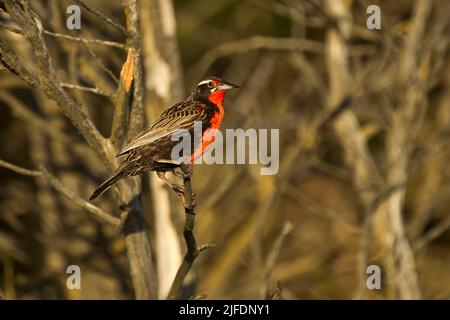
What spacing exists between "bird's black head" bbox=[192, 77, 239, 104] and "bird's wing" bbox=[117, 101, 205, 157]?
299mm

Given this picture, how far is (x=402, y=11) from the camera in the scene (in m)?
12.5

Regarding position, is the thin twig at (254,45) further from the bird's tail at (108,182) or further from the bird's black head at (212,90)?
the bird's tail at (108,182)

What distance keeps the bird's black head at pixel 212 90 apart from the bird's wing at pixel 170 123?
0.30 metres

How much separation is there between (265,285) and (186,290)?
5.63ft

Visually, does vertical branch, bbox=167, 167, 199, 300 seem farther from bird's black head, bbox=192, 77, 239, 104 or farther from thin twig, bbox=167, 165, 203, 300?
bird's black head, bbox=192, 77, 239, 104

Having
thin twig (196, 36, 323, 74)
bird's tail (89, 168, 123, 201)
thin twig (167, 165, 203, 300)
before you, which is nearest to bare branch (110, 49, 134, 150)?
bird's tail (89, 168, 123, 201)

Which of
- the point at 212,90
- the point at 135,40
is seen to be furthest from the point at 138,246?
the point at 135,40

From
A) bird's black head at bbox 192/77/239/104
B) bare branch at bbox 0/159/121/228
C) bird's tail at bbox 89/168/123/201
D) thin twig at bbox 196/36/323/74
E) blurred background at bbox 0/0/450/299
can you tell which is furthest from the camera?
thin twig at bbox 196/36/323/74

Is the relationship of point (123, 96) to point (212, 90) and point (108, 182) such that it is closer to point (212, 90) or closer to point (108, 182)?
point (108, 182)

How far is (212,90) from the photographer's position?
6.84 meters

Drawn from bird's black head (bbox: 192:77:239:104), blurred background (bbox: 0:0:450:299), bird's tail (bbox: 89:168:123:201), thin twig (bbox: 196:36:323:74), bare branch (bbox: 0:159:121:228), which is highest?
thin twig (bbox: 196:36:323:74)

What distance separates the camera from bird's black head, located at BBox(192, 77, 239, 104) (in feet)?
22.4

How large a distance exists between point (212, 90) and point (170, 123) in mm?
725

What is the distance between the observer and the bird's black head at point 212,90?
683 cm
